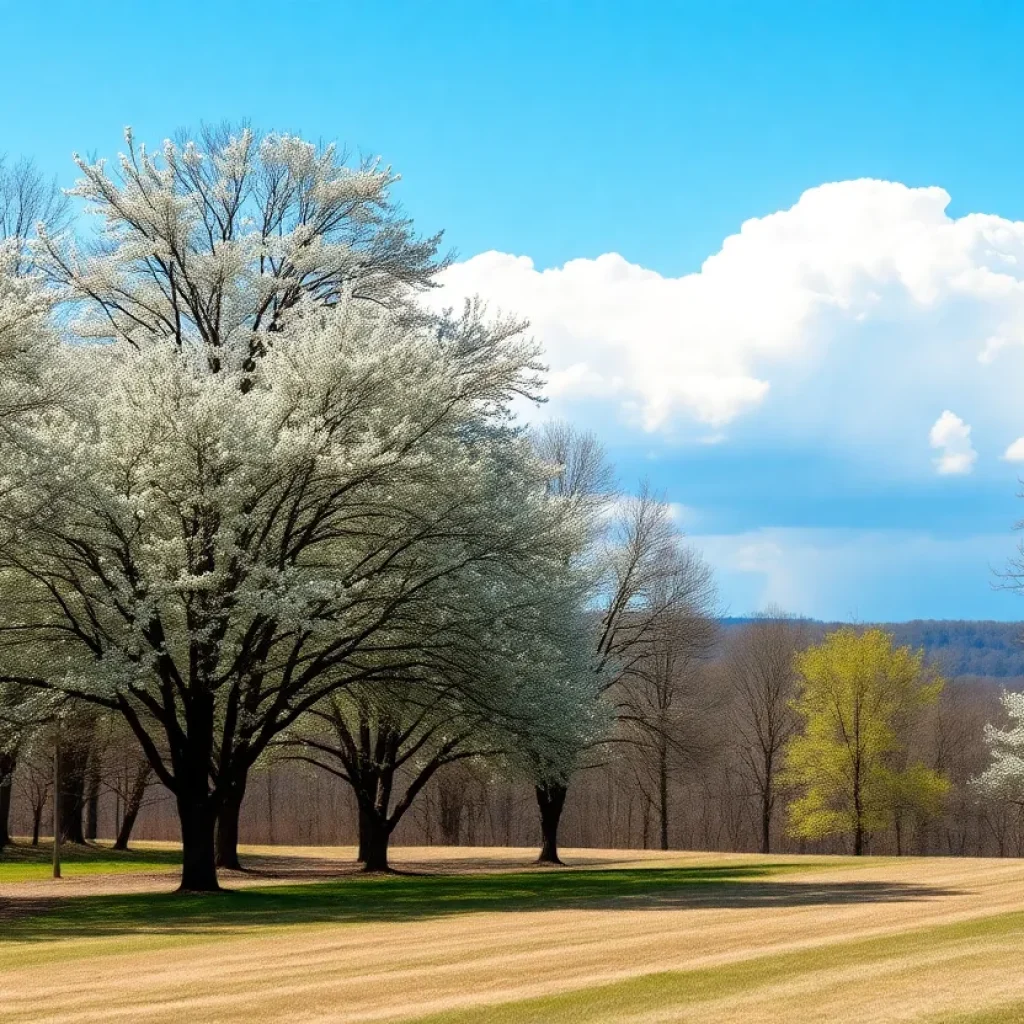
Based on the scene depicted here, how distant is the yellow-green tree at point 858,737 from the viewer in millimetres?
60259

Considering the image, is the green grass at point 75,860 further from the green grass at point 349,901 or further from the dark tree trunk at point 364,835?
the green grass at point 349,901

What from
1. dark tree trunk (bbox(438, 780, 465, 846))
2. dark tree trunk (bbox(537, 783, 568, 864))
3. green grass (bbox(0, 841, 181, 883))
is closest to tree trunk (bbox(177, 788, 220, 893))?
green grass (bbox(0, 841, 181, 883))

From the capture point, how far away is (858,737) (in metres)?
60.6

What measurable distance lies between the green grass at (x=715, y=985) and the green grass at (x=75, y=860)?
80.2 feet

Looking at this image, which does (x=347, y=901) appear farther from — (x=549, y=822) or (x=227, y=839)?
(x=549, y=822)

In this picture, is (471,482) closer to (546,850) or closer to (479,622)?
(479,622)

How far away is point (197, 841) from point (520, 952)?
1360 centimetres

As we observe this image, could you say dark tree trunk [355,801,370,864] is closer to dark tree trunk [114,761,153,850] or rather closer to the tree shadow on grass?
dark tree trunk [114,761,153,850]

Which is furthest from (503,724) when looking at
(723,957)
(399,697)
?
(723,957)

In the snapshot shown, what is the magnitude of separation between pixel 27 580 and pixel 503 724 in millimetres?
10028

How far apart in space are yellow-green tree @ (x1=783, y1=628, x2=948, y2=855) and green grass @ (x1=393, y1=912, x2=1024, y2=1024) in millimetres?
42823

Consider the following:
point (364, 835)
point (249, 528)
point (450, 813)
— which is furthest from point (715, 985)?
point (450, 813)

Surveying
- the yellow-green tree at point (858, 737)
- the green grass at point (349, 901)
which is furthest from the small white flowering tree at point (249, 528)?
the yellow-green tree at point (858, 737)

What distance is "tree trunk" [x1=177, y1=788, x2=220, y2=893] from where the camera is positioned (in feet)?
94.3
